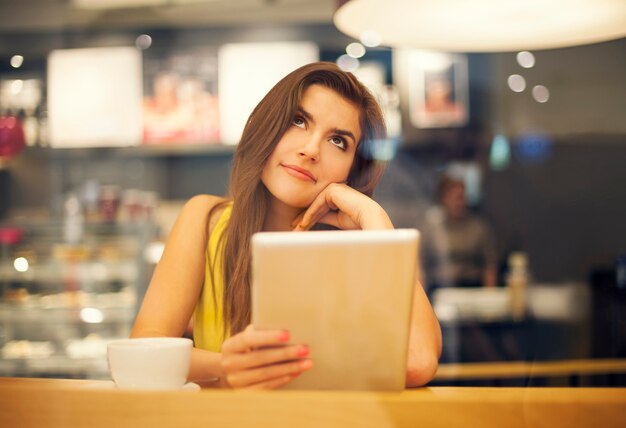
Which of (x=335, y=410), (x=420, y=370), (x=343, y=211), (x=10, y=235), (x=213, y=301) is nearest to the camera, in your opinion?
(x=335, y=410)

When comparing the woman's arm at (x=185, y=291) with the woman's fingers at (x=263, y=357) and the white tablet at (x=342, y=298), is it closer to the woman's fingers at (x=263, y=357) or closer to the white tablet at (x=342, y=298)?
the woman's fingers at (x=263, y=357)

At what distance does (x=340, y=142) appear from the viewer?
1.47 meters

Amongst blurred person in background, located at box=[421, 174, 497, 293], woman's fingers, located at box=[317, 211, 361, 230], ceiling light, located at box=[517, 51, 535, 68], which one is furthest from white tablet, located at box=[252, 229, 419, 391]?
ceiling light, located at box=[517, 51, 535, 68]

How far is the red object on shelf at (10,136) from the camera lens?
375 cm

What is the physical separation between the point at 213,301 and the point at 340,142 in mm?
456

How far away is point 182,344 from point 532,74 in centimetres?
437

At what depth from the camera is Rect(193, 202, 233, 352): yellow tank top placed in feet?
4.96

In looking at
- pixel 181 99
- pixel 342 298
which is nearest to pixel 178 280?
pixel 342 298

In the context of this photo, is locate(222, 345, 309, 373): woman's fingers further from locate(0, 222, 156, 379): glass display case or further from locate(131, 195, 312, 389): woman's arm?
locate(0, 222, 156, 379): glass display case

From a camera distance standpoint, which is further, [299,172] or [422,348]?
[299,172]

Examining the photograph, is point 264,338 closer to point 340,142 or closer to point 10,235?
point 340,142

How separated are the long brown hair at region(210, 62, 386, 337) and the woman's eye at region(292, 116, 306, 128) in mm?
13

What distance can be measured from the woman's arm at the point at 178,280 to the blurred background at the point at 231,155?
85.6 inches

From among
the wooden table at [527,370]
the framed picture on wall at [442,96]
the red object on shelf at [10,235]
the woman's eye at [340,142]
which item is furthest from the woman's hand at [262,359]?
the framed picture on wall at [442,96]
